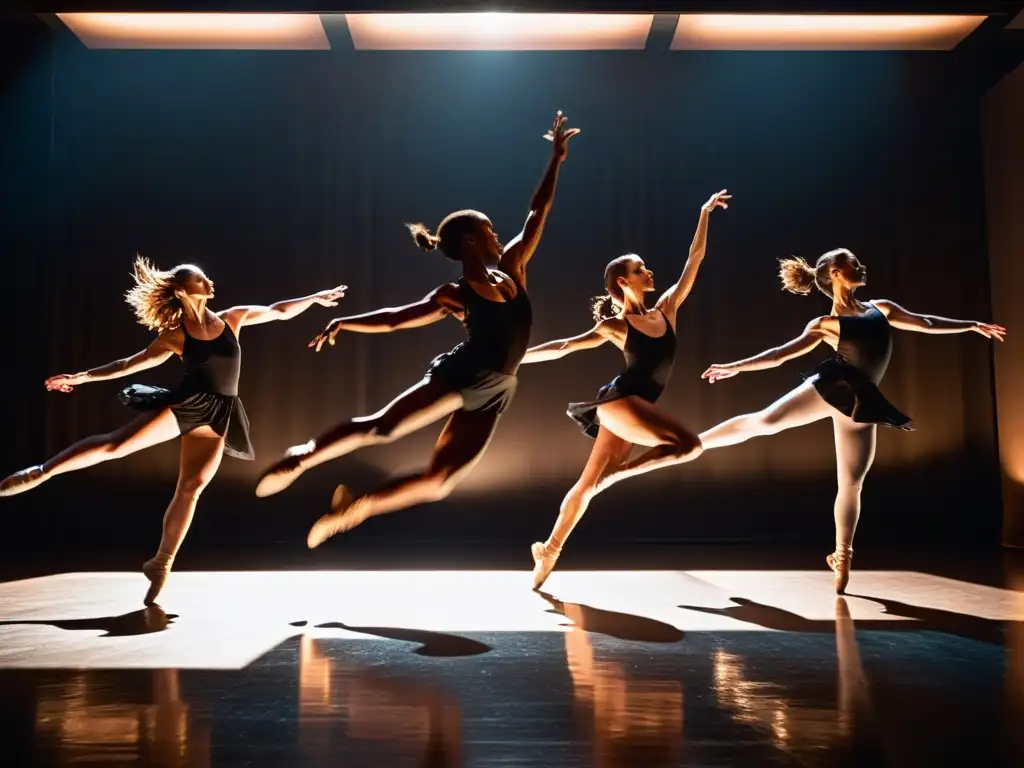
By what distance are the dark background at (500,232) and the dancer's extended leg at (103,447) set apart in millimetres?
2660

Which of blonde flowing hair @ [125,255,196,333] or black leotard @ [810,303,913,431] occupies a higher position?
blonde flowing hair @ [125,255,196,333]

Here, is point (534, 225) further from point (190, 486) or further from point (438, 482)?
point (190, 486)

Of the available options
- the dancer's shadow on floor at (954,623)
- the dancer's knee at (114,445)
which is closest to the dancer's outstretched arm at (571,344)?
the dancer's shadow on floor at (954,623)

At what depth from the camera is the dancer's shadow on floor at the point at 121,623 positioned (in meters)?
2.73

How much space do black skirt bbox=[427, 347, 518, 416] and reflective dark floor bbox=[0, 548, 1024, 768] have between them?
0.77m

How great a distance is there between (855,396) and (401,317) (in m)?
1.95

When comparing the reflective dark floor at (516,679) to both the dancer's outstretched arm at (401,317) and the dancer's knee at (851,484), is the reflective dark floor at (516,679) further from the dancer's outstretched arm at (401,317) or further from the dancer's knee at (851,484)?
the dancer's outstretched arm at (401,317)

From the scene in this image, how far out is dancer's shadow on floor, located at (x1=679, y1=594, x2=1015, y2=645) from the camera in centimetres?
266

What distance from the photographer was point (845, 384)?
3379mm

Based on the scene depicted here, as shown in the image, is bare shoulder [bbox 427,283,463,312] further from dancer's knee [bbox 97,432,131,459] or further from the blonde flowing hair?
dancer's knee [bbox 97,432,131,459]

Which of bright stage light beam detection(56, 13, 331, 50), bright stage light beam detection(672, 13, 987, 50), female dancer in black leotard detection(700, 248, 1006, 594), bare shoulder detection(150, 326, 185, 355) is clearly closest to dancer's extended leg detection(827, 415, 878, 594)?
female dancer in black leotard detection(700, 248, 1006, 594)

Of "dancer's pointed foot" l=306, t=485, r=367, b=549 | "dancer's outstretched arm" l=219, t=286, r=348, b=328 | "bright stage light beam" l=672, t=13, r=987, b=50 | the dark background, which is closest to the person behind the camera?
"dancer's pointed foot" l=306, t=485, r=367, b=549

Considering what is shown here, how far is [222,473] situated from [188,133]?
2.64 metres

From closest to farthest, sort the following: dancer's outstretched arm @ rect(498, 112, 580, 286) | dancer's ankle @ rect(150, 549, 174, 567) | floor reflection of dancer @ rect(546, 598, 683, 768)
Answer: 1. floor reflection of dancer @ rect(546, 598, 683, 768)
2. dancer's outstretched arm @ rect(498, 112, 580, 286)
3. dancer's ankle @ rect(150, 549, 174, 567)
